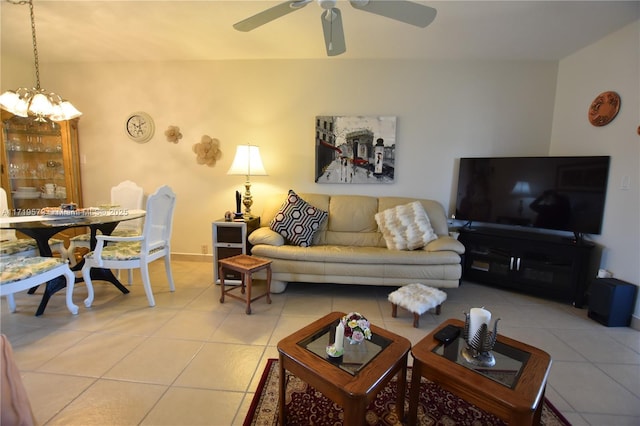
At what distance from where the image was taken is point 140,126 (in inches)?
141

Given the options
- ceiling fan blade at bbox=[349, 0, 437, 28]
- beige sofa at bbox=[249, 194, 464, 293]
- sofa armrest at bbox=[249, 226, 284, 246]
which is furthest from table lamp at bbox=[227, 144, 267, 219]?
ceiling fan blade at bbox=[349, 0, 437, 28]

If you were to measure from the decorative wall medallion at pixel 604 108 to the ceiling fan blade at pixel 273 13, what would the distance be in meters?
2.84

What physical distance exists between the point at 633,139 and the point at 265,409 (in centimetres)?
342

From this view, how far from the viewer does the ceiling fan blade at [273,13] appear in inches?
62.4

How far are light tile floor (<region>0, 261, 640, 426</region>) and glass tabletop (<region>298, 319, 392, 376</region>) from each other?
512 millimetres

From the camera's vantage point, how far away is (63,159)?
3490 millimetres

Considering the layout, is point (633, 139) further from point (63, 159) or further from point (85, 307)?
point (63, 159)

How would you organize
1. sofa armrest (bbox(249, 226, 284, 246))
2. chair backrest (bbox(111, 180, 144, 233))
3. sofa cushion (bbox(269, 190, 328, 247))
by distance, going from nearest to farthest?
sofa armrest (bbox(249, 226, 284, 246)) → sofa cushion (bbox(269, 190, 328, 247)) → chair backrest (bbox(111, 180, 144, 233))

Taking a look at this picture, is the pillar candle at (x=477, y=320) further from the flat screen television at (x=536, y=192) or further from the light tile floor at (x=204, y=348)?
the flat screen television at (x=536, y=192)

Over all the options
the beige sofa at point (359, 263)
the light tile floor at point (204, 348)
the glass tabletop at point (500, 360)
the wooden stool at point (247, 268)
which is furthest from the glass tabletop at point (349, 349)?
the beige sofa at point (359, 263)

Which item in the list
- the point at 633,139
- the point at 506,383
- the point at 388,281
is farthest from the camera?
the point at 388,281

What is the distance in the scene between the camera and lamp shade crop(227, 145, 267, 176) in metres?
3.16

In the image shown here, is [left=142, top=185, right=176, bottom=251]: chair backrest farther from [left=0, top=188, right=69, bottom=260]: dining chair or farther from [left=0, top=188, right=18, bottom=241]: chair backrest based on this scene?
[left=0, top=188, right=18, bottom=241]: chair backrest

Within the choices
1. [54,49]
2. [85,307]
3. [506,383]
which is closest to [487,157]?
[506,383]
